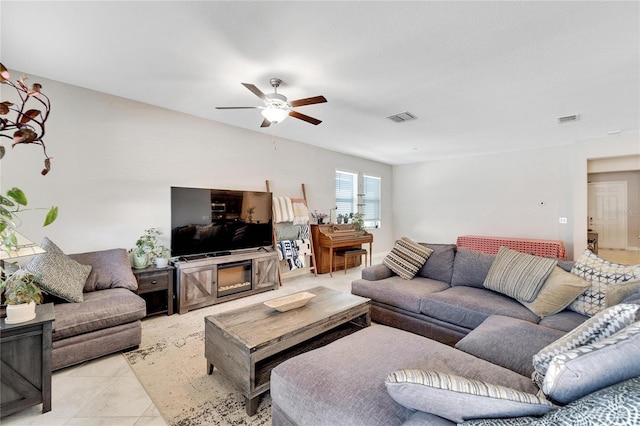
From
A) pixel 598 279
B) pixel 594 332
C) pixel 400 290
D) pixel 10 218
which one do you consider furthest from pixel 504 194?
pixel 10 218

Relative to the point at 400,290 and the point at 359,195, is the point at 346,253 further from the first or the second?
the point at 400,290

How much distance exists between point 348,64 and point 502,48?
1.29 m

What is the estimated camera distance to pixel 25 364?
170cm

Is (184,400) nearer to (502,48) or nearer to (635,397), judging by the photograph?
(635,397)

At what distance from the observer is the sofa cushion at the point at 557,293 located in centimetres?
215

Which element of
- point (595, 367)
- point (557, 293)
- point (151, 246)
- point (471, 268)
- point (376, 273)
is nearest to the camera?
point (595, 367)

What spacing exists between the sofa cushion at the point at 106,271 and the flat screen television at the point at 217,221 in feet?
2.01

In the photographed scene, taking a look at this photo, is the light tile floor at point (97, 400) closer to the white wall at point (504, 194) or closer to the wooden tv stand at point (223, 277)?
the wooden tv stand at point (223, 277)

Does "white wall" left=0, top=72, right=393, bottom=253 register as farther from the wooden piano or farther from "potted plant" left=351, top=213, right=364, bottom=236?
"potted plant" left=351, top=213, right=364, bottom=236

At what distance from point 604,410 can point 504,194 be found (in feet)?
21.4

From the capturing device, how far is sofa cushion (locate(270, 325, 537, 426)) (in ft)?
3.74

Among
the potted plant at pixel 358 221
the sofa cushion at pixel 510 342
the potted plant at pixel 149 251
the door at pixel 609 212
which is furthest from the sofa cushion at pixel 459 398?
the door at pixel 609 212

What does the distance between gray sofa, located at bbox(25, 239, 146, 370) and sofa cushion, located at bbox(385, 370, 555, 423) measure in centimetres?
252

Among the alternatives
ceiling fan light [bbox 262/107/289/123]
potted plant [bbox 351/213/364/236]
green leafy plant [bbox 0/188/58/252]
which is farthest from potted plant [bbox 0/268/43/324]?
potted plant [bbox 351/213/364/236]
